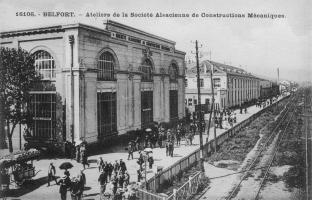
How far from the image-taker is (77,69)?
21.8 metres

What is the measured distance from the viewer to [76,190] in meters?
12.9

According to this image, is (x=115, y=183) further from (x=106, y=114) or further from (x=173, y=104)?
(x=173, y=104)

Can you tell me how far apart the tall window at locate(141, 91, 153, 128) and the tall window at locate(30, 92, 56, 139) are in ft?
32.7

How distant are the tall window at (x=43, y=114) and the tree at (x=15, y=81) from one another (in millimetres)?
1501

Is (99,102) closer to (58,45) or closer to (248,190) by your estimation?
(58,45)

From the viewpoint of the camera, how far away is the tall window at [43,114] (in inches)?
907

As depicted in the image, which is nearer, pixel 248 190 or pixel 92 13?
pixel 92 13

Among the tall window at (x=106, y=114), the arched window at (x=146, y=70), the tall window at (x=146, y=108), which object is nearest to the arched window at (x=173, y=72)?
the arched window at (x=146, y=70)

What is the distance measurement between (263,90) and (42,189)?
9657cm

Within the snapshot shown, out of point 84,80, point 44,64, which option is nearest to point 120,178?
point 84,80

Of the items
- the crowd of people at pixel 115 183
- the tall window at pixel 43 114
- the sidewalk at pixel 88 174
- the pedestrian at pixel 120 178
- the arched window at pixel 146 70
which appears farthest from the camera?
the arched window at pixel 146 70

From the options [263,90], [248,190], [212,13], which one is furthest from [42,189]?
[263,90]

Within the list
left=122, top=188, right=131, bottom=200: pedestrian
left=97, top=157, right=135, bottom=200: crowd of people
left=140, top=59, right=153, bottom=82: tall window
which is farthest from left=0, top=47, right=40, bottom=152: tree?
left=140, top=59, right=153, bottom=82: tall window

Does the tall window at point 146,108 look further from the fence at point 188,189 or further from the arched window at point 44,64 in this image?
the fence at point 188,189
